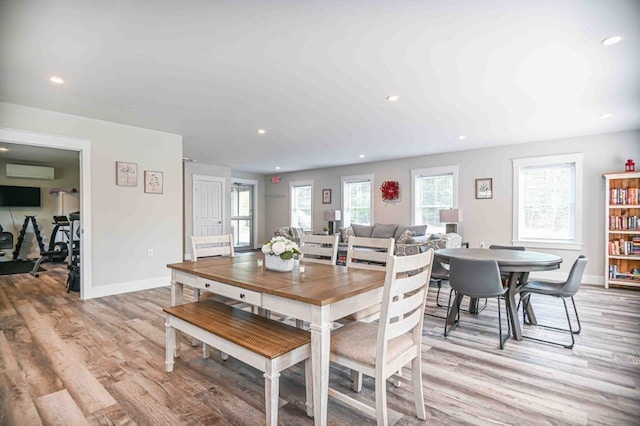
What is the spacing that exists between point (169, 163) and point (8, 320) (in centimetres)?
280

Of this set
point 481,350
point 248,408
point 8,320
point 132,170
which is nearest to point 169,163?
point 132,170

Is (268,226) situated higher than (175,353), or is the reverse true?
(268,226)

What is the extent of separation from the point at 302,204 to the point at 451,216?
15.6ft

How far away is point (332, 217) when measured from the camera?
8367 mm

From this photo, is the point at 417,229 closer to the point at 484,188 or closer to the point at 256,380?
the point at 484,188

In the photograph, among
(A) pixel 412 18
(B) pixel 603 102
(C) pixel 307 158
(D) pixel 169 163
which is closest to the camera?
(A) pixel 412 18

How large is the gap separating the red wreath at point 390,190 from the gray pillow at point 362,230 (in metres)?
0.81

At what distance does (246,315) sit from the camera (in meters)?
2.24

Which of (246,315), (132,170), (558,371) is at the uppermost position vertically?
(132,170)

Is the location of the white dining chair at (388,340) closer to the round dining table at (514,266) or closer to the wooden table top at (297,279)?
the wooden table top at (297,279)

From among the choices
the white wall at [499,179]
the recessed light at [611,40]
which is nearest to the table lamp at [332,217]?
the white wall at [499,179]

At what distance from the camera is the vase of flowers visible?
2283 millimetres

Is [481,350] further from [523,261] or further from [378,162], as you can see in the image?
[378,162]

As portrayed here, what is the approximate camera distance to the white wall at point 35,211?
25.7 ft
